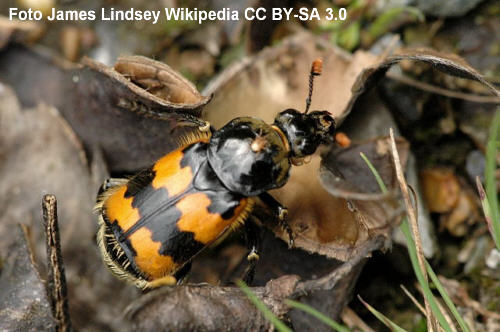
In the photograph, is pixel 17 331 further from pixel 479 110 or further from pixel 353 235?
pixel 479 110

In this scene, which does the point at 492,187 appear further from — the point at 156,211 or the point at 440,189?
the point at 156,211

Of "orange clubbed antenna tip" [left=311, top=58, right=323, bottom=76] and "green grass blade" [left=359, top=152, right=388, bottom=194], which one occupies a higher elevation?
"orange clubbed antenna tip" [left=311, top=58, right=323, bottom=76]

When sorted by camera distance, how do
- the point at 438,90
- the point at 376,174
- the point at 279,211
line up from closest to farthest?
the point at 376,174 < the point at 279,211 < the point at 438,90

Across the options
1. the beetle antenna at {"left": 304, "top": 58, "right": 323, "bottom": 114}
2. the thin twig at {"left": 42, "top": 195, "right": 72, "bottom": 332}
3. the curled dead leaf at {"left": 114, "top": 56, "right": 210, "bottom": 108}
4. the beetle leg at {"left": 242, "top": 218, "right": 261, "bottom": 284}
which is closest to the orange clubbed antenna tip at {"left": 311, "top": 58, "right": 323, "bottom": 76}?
the beetle antenna at {"left": 304, "top": 58, "right": 323, "bottom": 114}

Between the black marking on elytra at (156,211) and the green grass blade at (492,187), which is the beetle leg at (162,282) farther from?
the green grass blade at (492,187)

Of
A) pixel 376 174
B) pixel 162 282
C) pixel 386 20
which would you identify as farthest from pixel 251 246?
pixel 386 20

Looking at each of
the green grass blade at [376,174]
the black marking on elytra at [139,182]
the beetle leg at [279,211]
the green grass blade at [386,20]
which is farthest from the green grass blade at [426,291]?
the green grass blade at [386,20]

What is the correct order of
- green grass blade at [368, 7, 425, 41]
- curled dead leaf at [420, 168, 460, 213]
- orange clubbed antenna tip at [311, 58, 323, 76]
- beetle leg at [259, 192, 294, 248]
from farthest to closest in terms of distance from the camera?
green grass blade at [368, 7, 425, 41], curled dead leaf at [420, 168, 460, 213], orange clubbed antenna tip at [311, 58, 323, 76], beetle leg at [259, 192, 294, 248]

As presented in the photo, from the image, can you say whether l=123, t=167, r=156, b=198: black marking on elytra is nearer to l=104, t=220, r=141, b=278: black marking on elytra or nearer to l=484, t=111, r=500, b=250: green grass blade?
l=104, t=220, r=141, b=278: black marking on elytra
